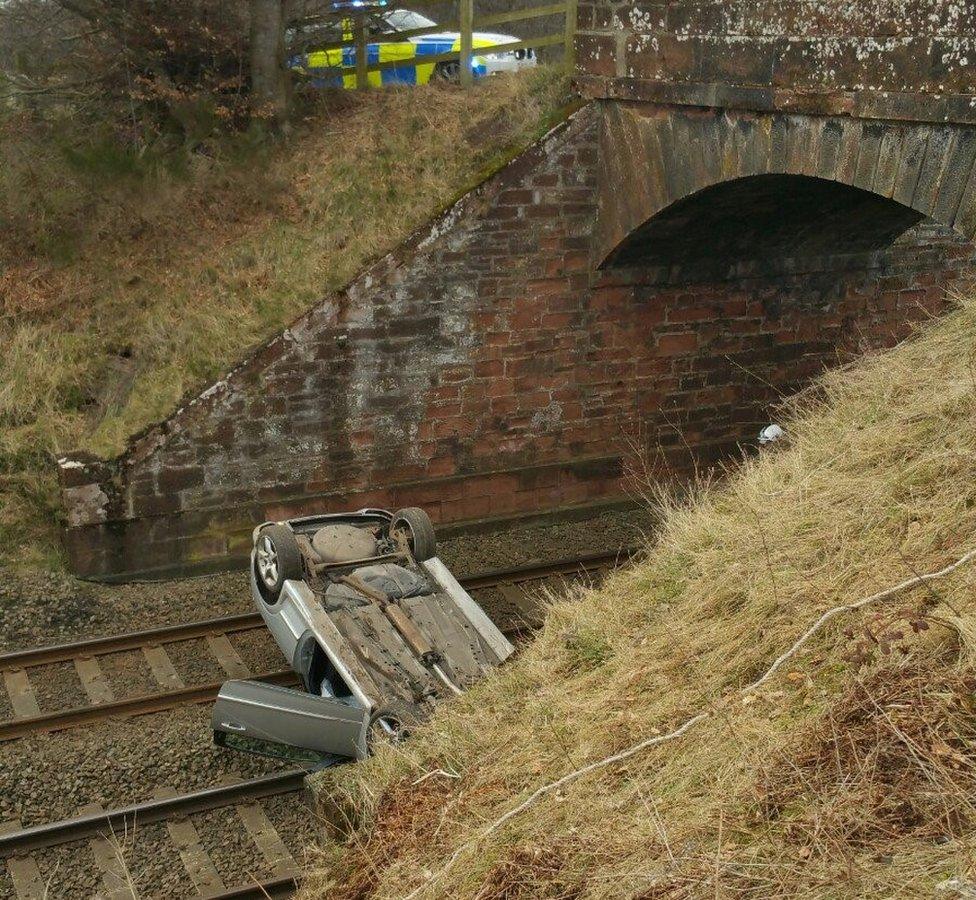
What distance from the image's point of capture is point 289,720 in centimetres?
762

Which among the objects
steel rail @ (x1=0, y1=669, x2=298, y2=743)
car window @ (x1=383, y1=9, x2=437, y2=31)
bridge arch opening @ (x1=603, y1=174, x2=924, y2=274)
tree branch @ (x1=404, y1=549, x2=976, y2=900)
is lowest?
steel rail @ (x1=0, y1=669, x2=298, y2=743)

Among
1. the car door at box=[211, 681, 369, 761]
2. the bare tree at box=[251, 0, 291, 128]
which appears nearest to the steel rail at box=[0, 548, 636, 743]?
the car door at box=[211, 681, 369, 761]

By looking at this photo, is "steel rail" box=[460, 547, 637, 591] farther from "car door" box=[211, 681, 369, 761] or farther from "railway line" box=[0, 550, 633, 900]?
"car door" box=[211, 681, 369, 761]

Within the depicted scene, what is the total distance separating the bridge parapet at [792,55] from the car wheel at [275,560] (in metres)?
5.08

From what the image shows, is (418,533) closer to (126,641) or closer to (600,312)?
(126,641)

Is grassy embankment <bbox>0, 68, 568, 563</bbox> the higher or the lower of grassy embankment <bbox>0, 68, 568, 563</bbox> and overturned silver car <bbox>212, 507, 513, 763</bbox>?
the higher

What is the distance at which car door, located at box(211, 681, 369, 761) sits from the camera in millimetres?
7578

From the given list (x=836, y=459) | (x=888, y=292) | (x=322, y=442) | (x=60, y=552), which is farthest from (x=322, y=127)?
(x=836, y=459)

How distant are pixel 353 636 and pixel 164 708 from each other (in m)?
1.78

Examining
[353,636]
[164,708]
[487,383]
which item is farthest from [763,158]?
[164,708]

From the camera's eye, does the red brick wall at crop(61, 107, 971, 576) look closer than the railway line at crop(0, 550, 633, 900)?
No

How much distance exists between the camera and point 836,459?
7797mm

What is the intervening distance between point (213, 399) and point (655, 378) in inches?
197

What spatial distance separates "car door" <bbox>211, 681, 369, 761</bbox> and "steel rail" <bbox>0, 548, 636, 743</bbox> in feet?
5.36
